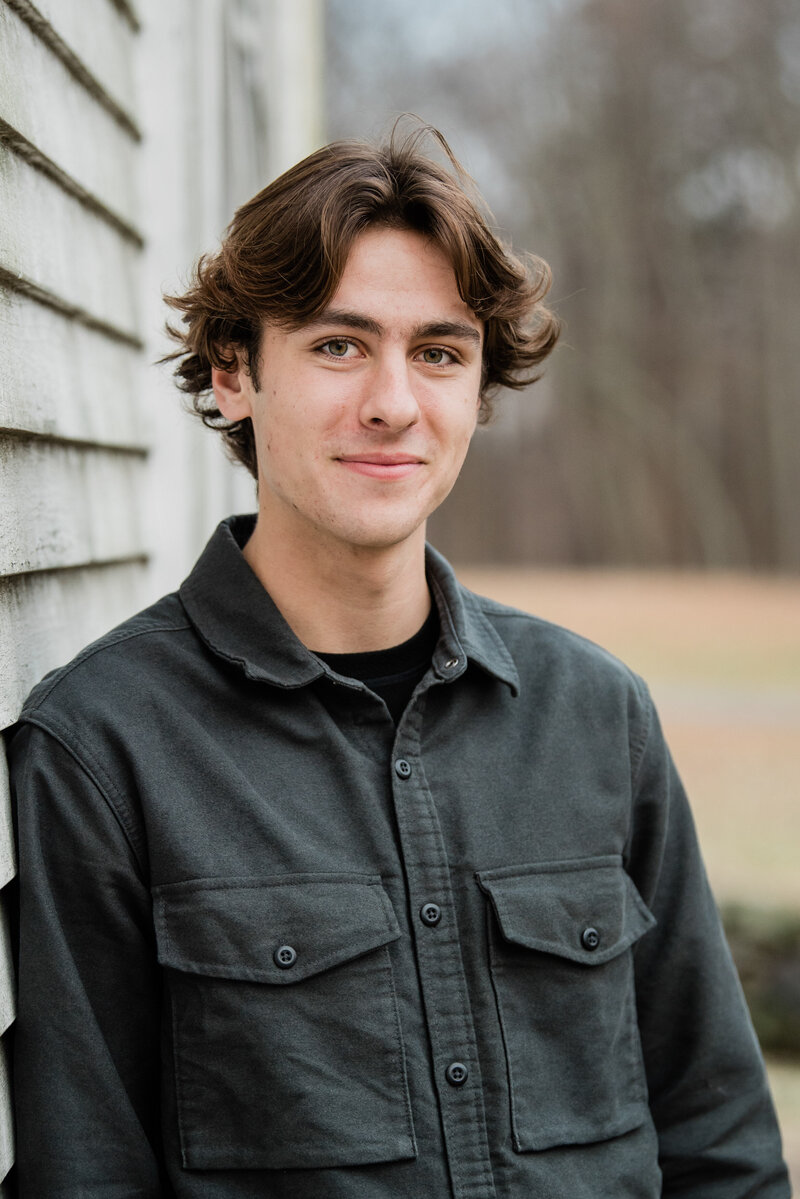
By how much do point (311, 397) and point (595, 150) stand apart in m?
18.5

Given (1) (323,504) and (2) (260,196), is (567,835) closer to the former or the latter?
(1) (323,504)

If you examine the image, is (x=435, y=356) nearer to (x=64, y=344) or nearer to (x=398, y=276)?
(x=398, y=276)

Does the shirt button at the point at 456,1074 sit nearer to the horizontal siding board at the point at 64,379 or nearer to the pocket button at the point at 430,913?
the pocket button at the point at 430,913

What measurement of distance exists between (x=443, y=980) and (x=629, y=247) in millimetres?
18578

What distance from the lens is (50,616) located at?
1881mm

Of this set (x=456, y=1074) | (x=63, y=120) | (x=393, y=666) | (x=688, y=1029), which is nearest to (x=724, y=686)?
(x=688, y=1029)

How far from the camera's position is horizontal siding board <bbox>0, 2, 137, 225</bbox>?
1.68 m

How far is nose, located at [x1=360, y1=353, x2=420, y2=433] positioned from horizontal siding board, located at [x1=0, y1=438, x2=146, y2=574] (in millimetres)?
468

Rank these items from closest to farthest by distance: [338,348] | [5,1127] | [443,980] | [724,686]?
[5,1127] < [443,980] < [338,348] < [724,686]

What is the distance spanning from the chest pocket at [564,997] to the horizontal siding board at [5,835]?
588mm

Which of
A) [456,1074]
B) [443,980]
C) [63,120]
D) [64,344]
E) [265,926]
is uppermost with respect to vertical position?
[63,120]

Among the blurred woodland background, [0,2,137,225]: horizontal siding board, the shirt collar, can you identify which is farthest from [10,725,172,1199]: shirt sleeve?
the blurred woodland background

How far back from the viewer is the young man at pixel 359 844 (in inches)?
59.9


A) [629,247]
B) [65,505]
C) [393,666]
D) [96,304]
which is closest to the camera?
[393,666]
